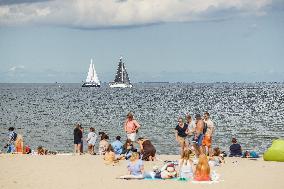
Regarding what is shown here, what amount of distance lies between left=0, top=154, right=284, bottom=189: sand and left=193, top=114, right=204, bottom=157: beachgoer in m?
1.26

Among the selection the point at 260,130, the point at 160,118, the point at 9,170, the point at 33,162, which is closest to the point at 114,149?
the point at 33,162

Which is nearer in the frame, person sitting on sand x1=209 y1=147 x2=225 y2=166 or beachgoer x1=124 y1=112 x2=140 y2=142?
person sitting on sand x1=209 y1=147 x2=225 y2=166

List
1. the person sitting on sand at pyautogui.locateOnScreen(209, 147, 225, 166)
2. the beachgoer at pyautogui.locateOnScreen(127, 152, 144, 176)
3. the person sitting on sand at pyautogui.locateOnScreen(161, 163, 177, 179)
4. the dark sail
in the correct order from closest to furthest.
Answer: the person sitting on sand at pyautogui.locateOnScreen(161, 163, 177, 179) < the beachgoer at pyautogui.locateOnScreen(127, 152, 144, 176) < the person sitting on sand at pyautogui.locateOnScreen(209, 147, 225, 166) < the dark sail

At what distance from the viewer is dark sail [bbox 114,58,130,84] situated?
174 m

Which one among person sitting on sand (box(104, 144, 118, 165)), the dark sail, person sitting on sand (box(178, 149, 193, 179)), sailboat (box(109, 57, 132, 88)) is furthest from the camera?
sailboat (box(109, 57, 132, 88))

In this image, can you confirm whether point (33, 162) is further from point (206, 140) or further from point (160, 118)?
point (160, 118)

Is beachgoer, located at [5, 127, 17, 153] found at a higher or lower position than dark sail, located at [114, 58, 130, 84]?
lower

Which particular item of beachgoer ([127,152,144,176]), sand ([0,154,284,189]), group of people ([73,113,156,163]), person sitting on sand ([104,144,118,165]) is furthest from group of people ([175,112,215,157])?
beachgoer ([127,152,144,176])

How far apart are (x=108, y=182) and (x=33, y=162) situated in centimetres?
527

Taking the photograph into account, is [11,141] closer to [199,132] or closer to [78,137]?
[78,137]

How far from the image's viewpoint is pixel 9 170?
19.4m

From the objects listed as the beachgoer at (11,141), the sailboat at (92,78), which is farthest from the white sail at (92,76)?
the beachgoer at (11,141)

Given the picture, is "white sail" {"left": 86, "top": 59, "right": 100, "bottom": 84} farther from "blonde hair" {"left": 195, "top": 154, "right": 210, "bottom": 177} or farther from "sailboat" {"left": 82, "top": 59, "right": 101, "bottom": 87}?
"blonde hair" {"left": 195, "top": 154, "right": 210, "bottom": 177}

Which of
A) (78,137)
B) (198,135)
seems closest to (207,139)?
(198,135)
